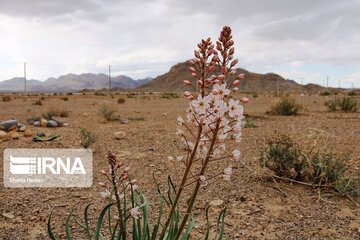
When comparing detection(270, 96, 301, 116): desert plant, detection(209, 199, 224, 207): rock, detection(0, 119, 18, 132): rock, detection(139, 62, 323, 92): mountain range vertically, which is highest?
detection(139, 62, 323, 92): mountain range

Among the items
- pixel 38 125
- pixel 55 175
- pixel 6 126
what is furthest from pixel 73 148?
pixel 38 125

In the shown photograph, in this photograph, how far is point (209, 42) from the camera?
2357 mm

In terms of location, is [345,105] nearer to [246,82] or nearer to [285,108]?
[285,108]

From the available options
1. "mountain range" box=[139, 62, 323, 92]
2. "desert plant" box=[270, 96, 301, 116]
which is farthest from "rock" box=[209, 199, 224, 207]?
"mountain range" box=[139, 62, 323, 92]

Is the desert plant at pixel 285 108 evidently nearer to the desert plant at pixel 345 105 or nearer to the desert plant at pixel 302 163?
the desert plant at pixel 345 105

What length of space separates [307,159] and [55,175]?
393 cm

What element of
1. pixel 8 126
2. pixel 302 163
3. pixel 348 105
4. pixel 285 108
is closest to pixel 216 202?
pixel 302 163

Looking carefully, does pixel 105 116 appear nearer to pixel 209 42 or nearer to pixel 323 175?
pixel 323 175

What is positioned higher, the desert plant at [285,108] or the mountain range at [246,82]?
the mountain range at [246,82]

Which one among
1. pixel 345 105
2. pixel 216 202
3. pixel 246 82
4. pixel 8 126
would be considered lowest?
pixel 216 202

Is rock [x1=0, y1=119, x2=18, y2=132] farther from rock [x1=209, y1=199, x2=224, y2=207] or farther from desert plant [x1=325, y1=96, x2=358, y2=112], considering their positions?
desert plant [x1=325, y1=96, x2=358, y2=112]

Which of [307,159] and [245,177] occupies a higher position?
[307,159]

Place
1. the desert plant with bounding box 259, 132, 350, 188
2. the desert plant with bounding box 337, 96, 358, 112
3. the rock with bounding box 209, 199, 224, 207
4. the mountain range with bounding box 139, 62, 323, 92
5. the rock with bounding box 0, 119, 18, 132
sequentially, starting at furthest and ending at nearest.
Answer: the mountain range with bounding box 139, 62, 323, 92 < the desert plant with bounding box 337, 96, 358, 112 < the rock with bounding box 0, 119, 18, 132 < the desert plant with bounding box 259, 132, 350, 188 < the rock with bounding box 209, 199, 224, 207

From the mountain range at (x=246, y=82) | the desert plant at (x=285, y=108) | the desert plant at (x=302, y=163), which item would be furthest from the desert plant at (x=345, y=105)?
the mountain range at (x=246, y=82)
